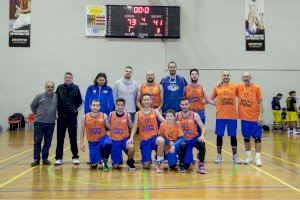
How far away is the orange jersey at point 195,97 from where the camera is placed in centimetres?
666

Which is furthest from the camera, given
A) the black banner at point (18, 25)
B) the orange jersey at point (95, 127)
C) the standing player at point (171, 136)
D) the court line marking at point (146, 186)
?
the black banner at point (18, 25)

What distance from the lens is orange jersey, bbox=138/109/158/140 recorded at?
612 centimetres

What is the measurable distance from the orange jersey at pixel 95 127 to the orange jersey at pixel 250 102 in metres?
2.60

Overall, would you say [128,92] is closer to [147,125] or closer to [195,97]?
[147,125]

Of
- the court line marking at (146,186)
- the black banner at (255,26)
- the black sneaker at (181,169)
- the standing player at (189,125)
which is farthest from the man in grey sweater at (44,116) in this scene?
the black banner at (255,26)

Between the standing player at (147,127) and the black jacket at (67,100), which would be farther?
the black jacket at (67,100)

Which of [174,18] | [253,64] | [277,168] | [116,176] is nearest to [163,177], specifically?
[116,176]

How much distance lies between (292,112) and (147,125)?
961cm

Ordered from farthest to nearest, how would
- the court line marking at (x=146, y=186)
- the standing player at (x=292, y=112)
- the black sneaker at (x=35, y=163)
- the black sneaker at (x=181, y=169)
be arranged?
the standing player at (x=292, y=112) → the black sneaker at (x=35, y=163) → the black sneaker at (x=181, y=169) → the court line marking at (x=146, y=186)

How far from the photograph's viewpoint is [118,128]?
6.17m

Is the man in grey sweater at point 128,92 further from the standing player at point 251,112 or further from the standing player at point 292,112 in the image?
the standing player at point 292,112

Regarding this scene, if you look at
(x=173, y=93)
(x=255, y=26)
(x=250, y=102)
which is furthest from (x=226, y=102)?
(x=255, y=26)

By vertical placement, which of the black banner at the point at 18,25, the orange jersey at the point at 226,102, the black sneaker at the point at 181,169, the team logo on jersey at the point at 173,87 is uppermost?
the black banner at the point at 18,25

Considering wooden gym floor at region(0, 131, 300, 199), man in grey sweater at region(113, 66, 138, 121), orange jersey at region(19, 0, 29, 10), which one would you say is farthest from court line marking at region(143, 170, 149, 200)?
orange jersey at region(19, 0, 29, 10)
